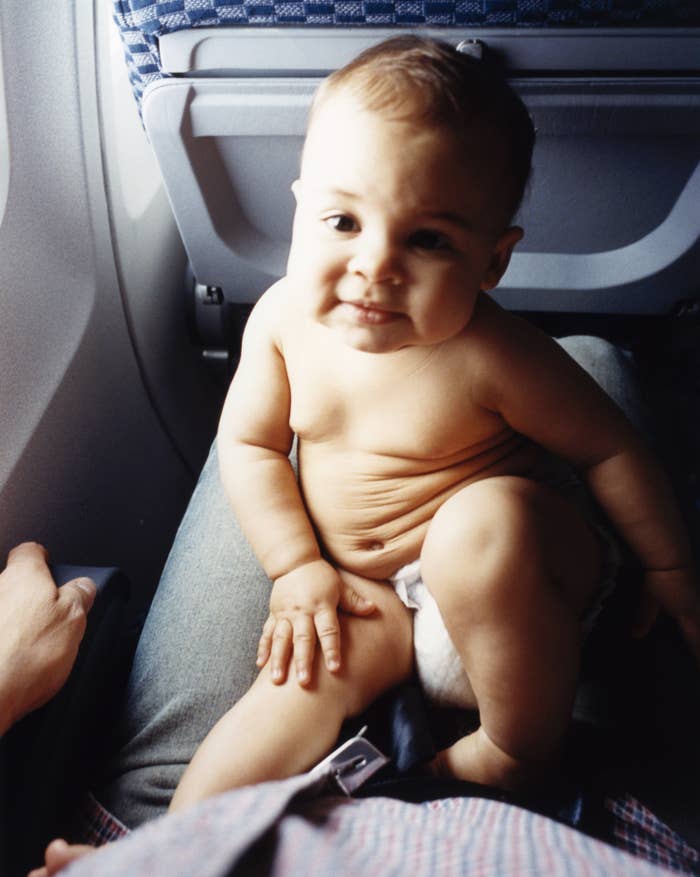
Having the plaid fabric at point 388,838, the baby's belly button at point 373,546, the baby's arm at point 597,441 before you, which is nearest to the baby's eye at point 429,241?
the baby's arm at point 597,441

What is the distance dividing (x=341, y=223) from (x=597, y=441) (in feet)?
1.12

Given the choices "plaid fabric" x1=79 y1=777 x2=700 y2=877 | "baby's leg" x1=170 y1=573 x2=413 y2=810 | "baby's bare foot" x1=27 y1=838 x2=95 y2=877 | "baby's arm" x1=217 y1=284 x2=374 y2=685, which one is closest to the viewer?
"plaid fabric" x1=79 y1=777 x2=700 y2=877

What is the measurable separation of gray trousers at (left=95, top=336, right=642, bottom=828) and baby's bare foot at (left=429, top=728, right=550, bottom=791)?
0.23 metres

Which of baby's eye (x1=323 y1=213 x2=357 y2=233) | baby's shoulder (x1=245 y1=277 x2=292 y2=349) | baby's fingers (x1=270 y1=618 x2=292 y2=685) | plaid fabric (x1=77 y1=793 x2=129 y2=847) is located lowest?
plaid fabric (x1=77 y1=793 x2=129 y2=847)

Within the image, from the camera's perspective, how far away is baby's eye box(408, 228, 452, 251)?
65 cm

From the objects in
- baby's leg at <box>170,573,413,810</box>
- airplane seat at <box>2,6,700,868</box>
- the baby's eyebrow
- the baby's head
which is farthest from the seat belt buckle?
the baby's eyebrow

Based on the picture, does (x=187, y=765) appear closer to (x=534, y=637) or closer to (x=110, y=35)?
(x=534, y=637)

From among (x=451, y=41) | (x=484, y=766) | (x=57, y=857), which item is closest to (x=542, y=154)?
(x=451, y=41)

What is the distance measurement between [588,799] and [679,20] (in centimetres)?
74

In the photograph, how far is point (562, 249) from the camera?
1.04 m

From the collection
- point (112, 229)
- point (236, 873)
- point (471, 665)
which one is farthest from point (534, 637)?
point (112, 229)

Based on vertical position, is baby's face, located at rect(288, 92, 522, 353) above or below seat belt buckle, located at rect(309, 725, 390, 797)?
above

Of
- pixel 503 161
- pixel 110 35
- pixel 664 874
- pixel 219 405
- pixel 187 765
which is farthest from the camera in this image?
pixel 219 405

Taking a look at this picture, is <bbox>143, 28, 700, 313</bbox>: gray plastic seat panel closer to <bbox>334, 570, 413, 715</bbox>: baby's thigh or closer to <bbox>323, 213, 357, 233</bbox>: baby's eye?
<bbox>323, 213, 357, 233</bbox>: baby's eye
